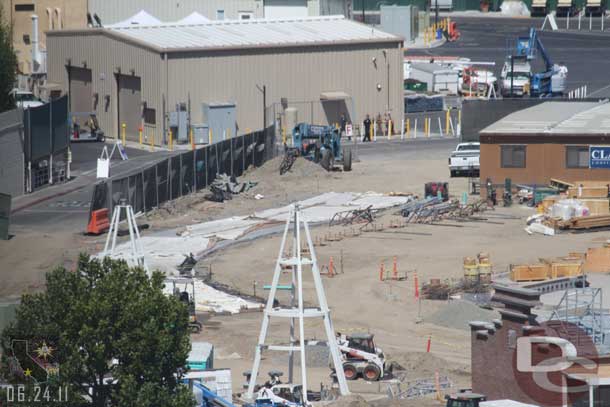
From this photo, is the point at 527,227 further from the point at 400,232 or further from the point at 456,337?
the point at 456,337

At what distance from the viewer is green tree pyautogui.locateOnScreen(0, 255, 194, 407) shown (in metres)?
32.6

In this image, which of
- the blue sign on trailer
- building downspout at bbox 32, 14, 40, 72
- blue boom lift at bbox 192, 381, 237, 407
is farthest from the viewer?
building downspout at bbox 32, 14, 40, 72

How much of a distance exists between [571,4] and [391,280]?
99435 mm

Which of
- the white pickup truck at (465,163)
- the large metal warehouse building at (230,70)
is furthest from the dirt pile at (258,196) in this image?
the large metal warehouse building at (230,70)

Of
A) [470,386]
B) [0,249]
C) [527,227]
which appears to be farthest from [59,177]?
[470,386]

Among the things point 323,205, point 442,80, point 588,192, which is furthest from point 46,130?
point 442,80

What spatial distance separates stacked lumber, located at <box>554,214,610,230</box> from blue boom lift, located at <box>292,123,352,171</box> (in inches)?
682

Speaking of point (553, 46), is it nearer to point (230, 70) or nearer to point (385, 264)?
point (230, 70)

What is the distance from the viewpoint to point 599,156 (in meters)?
66.9

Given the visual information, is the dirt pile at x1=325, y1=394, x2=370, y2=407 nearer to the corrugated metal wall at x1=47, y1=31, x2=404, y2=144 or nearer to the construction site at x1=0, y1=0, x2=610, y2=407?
the construction site at x1=0, y1=0, x2=610, y2=407

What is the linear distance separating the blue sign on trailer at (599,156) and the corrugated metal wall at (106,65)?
25896 millimetres

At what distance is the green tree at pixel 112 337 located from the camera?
32562 millimetres

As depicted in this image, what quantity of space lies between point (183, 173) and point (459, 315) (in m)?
24.0

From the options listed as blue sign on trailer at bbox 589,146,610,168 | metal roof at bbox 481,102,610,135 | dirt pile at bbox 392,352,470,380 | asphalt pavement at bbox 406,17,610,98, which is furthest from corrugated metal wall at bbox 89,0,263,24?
dirt pile at bbox 392,352,470,380
